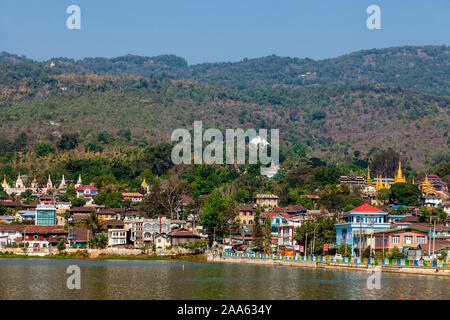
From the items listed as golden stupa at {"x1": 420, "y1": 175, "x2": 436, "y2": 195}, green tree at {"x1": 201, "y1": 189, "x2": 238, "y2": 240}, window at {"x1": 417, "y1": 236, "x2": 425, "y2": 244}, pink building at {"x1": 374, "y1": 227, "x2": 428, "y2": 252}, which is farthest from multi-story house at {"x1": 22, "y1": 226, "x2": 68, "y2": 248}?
golden stupa at {"x1": 420, "y1": 175, "x2": 436, "y2": 195}

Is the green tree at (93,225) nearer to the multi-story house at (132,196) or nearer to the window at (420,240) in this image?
the multi-story house at (132,196)

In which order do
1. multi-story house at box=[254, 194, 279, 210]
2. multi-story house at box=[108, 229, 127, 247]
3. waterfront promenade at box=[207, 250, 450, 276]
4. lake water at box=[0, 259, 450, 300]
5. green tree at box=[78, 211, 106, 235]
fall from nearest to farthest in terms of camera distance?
lake water at box=[0, 259, 450, 300] < waterfront promenade at box=[207, 250, 450, 276] < green tree at box=[78, 211, 106, 235] < multi-story house at box=[108, 229, 127, 247] < multi-story house at box=[254, 194, 279, 210]

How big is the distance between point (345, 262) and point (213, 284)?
22160 mm

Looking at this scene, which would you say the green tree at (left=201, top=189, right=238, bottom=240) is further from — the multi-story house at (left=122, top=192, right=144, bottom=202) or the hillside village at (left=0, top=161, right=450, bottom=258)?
the multi-story house at (left=122, top=192, right=144, bottom=202)

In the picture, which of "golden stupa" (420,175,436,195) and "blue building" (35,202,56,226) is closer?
"blue building" (35,202,56,226)

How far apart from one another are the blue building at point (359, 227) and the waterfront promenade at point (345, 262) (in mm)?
7616

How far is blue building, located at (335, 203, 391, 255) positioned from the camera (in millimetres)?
96662

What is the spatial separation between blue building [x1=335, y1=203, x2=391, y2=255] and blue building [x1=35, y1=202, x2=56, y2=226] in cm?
5749

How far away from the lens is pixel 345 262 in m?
84.8

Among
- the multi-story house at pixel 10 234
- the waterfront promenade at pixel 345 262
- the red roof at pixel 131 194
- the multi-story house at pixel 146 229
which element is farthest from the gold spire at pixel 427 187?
the multi-story house at pixel 10 234

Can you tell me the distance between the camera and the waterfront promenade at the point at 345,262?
74.5m

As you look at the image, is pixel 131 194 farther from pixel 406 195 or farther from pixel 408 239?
pixel 408 239

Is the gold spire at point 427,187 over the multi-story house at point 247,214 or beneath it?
over
